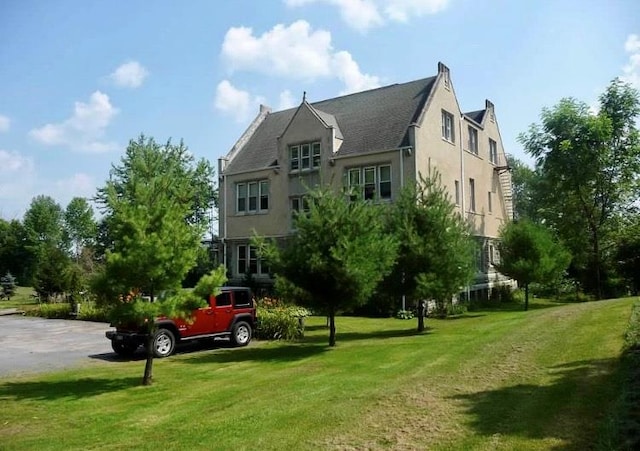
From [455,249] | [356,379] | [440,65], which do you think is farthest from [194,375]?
[440,65]

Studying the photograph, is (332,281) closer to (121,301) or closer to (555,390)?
(121,301)

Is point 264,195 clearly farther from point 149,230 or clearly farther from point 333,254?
point 149,230

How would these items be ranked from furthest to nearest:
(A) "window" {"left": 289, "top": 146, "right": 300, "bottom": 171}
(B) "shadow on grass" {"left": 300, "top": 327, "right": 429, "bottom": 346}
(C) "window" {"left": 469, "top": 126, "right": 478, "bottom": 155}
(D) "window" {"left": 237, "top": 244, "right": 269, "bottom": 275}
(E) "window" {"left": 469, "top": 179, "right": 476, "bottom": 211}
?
(C) "window" {"left": 469, "top": 126, "right": 478, "bottom": 155}
(E) "window" {"left": 469, "top": 179, "right": 476, "bottom": 211}
(D) "window" {"left": 237, "top": 244, "right": 269, "bottom": 275}
(A) "window" {"left": 289, "top": 146, "right": 300, "bottom": 171}
(B) "shadow on grass" {"left": 300, "top": 327, "right": 429, "bottom": 346}

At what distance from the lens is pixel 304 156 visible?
3325 cm

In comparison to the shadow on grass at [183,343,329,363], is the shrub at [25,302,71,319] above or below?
above

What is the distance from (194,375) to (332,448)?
7122 mm

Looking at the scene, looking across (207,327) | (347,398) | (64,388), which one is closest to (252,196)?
(207,327)

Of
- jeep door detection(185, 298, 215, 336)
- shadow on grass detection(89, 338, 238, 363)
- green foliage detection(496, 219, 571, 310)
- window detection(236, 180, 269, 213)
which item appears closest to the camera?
shadow on grass detection(89, 338, 238, 363)

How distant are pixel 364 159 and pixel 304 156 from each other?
14.4 ft

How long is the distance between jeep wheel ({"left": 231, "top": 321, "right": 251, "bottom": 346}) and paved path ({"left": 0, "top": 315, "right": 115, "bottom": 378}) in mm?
3983

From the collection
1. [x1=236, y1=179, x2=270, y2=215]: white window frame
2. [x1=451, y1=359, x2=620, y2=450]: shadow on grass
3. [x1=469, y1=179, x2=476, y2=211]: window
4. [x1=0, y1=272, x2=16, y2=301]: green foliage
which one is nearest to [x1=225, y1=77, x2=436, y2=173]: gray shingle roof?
[x1=236, y1=179, x2=270, y2=215]: white window frame

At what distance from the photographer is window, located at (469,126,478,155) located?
36.9 m

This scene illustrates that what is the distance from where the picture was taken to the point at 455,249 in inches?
794

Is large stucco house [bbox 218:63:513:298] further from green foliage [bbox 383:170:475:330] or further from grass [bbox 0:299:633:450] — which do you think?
grass [bbox 0:299:633:450]
